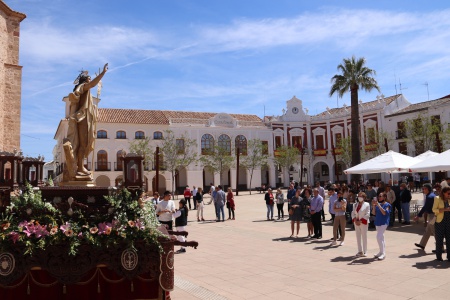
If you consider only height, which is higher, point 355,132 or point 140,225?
point 355,132

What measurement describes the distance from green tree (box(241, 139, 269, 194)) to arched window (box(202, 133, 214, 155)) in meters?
4.29

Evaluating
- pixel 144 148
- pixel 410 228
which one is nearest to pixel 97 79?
pixel 410 228

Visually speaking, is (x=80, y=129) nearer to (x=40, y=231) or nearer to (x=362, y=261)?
(x=40, y=231)

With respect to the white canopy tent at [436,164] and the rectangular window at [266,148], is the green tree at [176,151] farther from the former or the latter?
the white canopy tent at [436,164]

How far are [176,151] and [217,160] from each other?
5.04m

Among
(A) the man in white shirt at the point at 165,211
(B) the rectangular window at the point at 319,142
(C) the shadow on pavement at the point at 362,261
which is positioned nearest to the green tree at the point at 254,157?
(B) the rectangular window at the point at 319,142

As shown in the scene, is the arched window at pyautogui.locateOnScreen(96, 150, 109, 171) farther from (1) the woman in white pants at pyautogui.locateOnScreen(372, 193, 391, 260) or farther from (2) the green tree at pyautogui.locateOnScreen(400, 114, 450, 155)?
(1) the woman in white pants at pyautogui.locateOnScreen(372, 193, 391, 260)

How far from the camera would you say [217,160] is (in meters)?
43.9

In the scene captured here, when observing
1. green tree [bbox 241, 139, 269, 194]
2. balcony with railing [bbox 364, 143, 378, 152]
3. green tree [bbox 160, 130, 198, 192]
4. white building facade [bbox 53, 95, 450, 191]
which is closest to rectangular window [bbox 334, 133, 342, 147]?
white building facade [bbox 53, 95, 450, 191]

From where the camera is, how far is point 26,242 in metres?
4.41

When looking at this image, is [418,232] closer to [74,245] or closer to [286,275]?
[286,275]

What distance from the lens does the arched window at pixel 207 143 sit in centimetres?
4640

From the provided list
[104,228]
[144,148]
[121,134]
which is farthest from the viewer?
[121,134]

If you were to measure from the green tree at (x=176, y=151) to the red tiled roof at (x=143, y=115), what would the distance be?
8.21 ft
